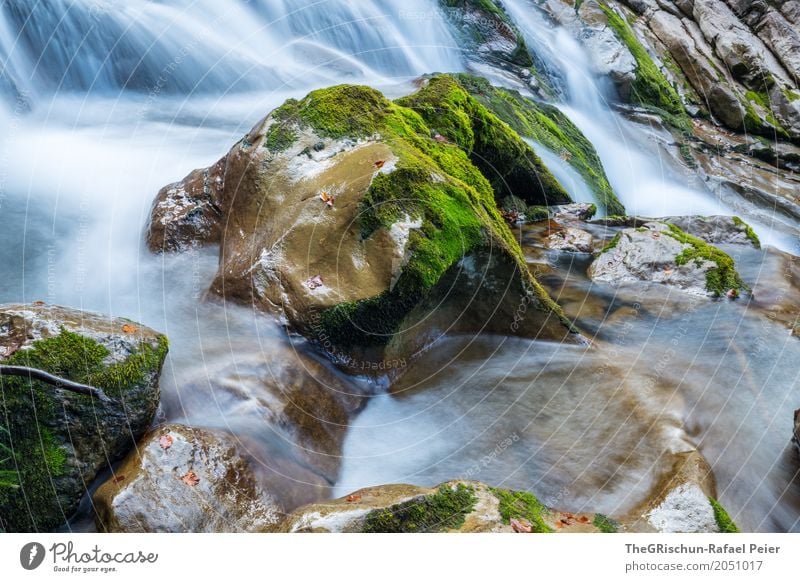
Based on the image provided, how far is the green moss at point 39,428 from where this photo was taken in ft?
12.4

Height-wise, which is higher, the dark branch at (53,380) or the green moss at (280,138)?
the green moss at (280,138)

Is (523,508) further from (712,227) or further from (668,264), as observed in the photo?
(712,227)

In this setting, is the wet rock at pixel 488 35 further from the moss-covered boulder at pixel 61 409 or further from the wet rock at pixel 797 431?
the moss-covered boulder at pixel 61 409

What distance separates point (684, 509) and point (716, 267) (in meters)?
4.61

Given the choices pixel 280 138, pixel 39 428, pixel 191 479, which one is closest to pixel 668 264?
pixel 280 138

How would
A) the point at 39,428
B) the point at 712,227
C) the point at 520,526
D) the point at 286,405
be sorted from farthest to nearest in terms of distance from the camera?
the point at 712,227
the point at 286,405
the point at 39,428
the point at 520,526

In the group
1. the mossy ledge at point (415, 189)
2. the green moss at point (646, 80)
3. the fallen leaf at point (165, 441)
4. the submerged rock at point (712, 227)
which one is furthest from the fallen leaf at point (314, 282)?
the green moss at point (646, 80)

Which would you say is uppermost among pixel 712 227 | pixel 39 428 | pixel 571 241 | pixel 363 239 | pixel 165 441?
pixel 363 239

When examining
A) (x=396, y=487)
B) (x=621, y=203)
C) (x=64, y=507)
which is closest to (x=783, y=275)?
(x=621, y=203)

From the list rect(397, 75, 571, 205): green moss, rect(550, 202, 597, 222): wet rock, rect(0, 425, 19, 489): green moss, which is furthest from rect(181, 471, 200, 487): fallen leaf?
rect(550, 202, 597, 222): wet rock

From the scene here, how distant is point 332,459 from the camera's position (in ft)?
15.3

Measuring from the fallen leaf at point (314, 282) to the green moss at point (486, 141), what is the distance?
291 centimetres

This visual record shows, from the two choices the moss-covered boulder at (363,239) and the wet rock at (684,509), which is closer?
the wet rock at (684,509)

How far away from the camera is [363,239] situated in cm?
523
